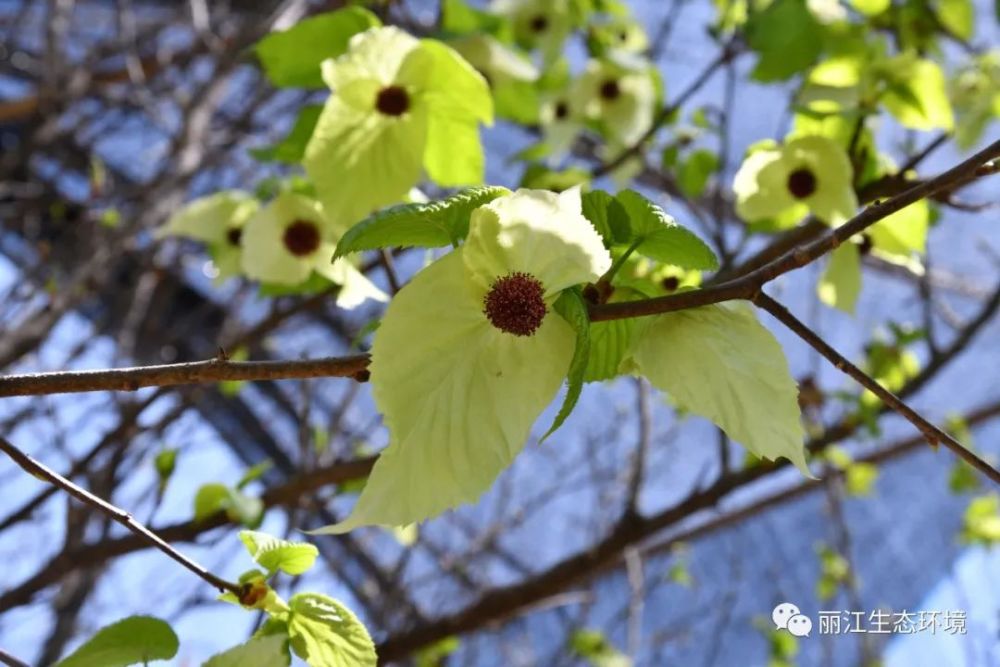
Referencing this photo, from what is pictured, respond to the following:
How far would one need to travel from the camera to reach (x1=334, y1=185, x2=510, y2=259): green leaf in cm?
43

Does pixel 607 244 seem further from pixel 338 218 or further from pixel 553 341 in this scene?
pixel 338 218

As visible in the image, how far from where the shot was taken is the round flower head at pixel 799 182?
2.68ft

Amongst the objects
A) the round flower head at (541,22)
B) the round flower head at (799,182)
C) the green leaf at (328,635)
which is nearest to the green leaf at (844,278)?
the round flower head at (799,182)

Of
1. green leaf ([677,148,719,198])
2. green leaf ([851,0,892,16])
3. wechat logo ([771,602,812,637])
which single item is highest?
green leaf ([851,0,892,16])

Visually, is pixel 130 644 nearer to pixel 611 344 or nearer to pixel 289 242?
pixel 611 344

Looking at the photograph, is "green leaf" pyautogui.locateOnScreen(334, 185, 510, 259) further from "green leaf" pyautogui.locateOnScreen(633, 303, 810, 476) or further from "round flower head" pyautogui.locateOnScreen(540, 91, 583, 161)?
"round flower head" pyautogui.locateOnScreen(540, 91, 583, 161)

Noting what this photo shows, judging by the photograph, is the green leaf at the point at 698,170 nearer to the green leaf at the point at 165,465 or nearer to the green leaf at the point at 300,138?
the green leaf at the point at 300,138

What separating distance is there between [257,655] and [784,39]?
2.68 ft

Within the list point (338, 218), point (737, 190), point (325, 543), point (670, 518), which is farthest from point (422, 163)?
point (325, 543)

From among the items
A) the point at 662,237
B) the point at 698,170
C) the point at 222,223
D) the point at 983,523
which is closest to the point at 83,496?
the point at 662,237

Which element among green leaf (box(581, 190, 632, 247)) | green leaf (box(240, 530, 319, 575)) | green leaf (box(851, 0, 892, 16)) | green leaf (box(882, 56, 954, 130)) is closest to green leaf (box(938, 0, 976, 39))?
green leaf (box(851, 0, 892, 16))

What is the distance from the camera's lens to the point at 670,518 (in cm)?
122

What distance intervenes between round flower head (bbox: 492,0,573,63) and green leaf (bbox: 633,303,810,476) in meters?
0.96

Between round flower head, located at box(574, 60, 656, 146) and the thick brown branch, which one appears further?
round flower head, located at box(574, 60, 656, 146)
